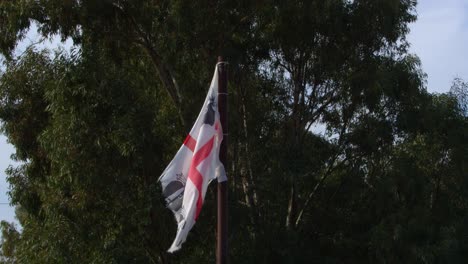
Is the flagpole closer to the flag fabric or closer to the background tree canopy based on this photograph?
the flag fabric

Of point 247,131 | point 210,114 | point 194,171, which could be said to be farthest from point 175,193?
point 247,131

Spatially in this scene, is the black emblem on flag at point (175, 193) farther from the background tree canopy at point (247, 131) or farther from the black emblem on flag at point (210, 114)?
the background tree canopy at point (247, 131)

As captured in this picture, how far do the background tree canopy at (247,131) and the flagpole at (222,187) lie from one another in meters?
5.13

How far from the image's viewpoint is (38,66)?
15672 mm

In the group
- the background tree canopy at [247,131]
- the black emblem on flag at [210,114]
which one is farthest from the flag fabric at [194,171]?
the background tree canopy at [247,131]

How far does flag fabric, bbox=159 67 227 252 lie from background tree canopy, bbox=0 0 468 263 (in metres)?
4.97

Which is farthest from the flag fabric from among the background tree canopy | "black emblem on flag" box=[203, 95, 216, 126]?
the background tree canopy

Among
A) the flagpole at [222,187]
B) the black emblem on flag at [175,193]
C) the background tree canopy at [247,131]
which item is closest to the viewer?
the flagpole at [222,187]

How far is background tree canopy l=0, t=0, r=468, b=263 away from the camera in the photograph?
14.3 m

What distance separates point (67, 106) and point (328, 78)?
6895 mm

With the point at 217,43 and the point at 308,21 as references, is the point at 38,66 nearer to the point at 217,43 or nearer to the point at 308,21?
the point at 217,43

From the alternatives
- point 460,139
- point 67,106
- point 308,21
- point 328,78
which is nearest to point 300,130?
point 328,78

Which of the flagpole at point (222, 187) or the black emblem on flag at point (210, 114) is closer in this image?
the flagpole at point (222, 187)

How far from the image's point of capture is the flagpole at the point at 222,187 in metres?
8.72
